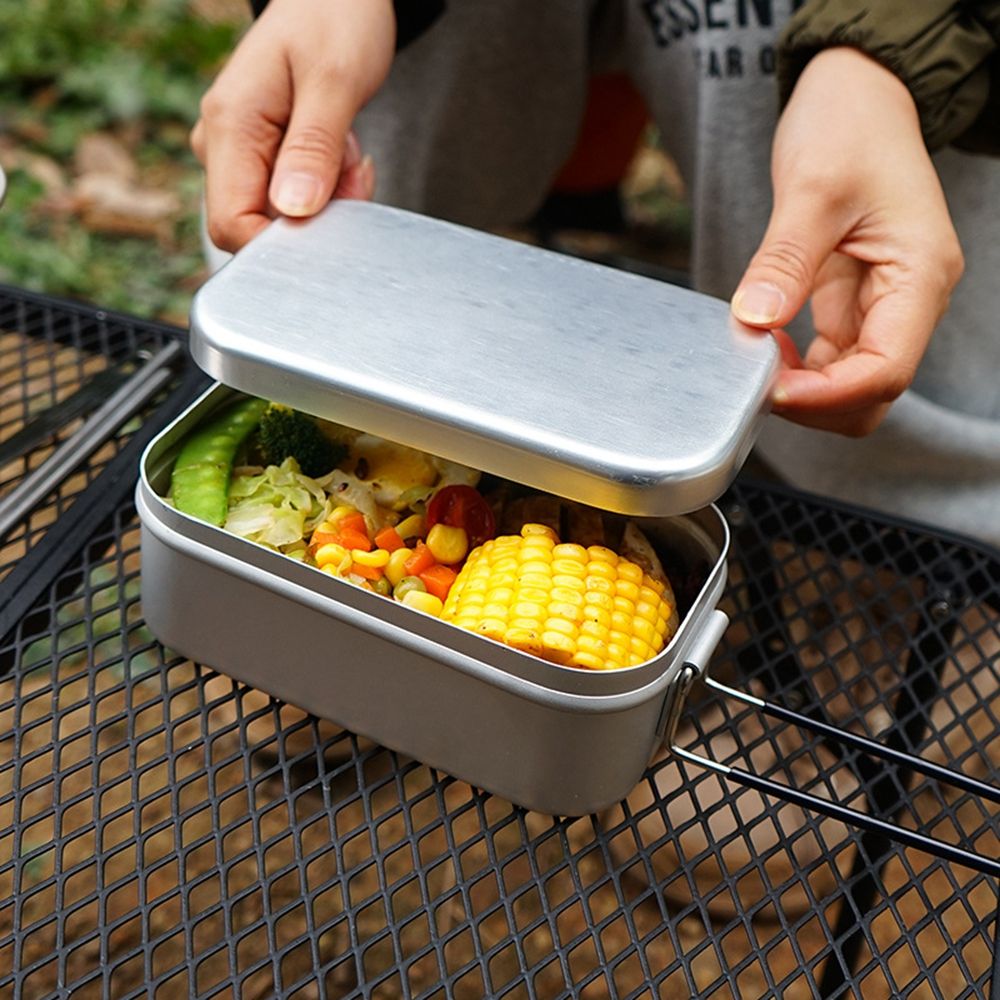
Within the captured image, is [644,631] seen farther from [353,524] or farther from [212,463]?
[212,463]

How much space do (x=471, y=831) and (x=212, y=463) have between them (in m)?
0.87

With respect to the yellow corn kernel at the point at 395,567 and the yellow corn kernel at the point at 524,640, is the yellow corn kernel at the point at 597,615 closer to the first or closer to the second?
the yellow corn kernel at the point at 524,640

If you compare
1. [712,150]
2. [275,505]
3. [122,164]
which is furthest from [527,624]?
[122,164]

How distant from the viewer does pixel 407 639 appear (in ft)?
2.55

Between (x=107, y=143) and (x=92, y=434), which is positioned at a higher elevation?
(x=92, y=434)

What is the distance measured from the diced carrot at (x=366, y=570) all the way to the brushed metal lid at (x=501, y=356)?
11 centimetres

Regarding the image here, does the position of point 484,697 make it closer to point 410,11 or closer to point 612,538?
point 612,538

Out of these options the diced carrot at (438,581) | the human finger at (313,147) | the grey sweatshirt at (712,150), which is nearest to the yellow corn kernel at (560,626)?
the diced carrot at (438,581)

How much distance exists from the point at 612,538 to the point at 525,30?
3.61ft

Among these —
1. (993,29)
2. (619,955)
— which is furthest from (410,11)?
(619,955)

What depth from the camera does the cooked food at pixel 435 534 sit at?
30.9 inches

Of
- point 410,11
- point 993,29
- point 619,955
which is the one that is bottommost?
point 619,955

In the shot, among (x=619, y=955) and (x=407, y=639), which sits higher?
(x=407, y=639)

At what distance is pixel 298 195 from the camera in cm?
98
